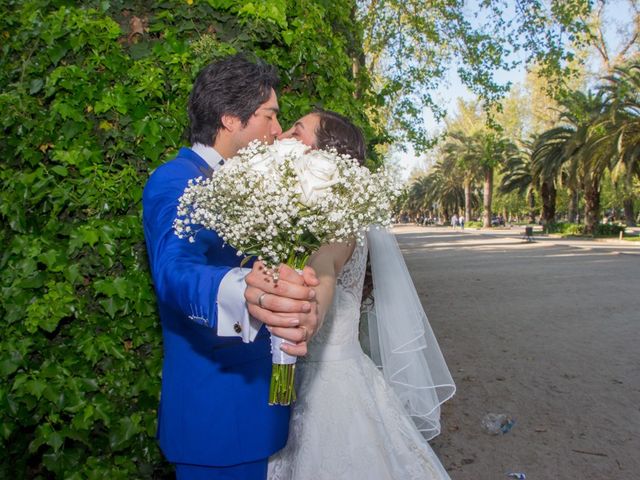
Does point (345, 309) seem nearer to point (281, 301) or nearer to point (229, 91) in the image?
point (229, 91)

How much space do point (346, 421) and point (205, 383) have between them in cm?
95

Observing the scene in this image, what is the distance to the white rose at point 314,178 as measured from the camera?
5.52ft

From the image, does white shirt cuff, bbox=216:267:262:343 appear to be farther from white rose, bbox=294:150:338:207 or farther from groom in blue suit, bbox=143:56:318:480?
white rose, bbox=294:150:338:207

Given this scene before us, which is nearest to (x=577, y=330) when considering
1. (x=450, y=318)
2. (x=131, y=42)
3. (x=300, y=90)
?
(x=450, y=318)

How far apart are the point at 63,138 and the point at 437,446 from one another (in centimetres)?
389

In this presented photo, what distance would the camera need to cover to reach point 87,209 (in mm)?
3049

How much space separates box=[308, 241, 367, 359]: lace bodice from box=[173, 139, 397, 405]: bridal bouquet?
3.43ft

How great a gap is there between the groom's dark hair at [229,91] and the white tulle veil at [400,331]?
131 cm

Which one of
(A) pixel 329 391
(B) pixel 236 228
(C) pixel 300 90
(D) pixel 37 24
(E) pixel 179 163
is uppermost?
(D) pixel 37 24

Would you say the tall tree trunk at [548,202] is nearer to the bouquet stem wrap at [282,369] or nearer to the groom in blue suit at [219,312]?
the groom in blue suit at [219,312]

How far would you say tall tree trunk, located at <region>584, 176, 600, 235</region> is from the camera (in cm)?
3650

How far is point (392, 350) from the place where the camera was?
10.7ft

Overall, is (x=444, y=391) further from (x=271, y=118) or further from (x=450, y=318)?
(x=450, y=318)

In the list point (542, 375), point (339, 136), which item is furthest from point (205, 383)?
point (542, 375)
